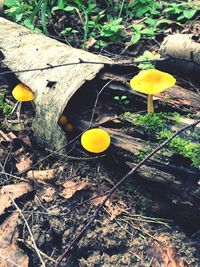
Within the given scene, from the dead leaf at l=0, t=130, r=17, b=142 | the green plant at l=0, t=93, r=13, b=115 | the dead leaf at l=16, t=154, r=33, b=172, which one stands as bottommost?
the dead leaf at l=16, t=154, r=33, b=172

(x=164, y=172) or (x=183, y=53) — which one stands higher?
(x=183, y=53)

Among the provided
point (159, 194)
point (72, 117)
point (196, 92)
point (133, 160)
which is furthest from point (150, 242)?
point (196, 92)

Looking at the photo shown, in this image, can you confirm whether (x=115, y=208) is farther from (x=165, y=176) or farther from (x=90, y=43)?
(x=90, y=43)

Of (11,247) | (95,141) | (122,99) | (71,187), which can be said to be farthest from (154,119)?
(11,247)

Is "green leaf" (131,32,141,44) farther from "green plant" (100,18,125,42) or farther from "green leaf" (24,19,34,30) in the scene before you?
"green leaf" (24,19,34,30)

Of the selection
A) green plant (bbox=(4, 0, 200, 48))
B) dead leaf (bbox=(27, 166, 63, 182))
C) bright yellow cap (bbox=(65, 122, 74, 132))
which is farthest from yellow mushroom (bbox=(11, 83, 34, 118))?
green plant (bbox=(4, 0, 200, 48))

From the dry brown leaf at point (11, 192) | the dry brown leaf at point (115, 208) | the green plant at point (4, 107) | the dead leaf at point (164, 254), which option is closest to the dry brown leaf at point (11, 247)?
the dry brown leaf at point (11, 192)
